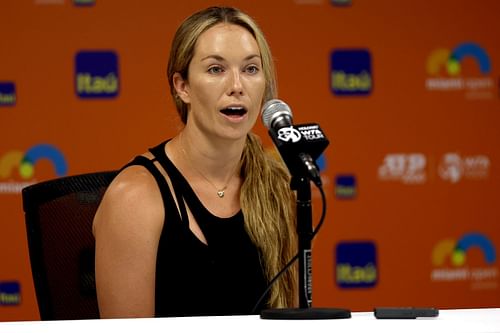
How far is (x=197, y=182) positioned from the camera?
2414 millimetres

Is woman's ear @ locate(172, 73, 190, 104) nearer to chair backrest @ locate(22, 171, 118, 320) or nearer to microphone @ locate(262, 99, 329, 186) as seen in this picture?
chair backrest @ locate(22, 171, 118, 320)

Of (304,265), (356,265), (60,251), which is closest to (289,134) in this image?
(304,265)

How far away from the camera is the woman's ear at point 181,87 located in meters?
2.42

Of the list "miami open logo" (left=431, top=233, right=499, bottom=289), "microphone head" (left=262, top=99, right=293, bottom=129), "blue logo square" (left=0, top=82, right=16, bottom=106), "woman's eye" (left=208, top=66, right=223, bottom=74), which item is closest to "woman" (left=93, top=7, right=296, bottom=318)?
"woman's eye" (left=208, top=66, right=223, bottom=74)

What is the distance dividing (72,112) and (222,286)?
1882mm

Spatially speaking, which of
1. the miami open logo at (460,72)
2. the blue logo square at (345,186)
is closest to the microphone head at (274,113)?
the blue logo square at (345,186)

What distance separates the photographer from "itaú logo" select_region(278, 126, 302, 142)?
1628 millimetres

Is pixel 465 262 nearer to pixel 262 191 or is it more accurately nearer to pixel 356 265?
pixel 356 265

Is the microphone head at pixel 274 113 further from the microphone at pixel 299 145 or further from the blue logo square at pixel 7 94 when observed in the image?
the blue logo square at pixel 7 94

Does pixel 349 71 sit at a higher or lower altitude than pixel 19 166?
higher

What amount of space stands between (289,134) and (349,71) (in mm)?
2564

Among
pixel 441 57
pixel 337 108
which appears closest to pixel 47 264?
pixel 337 108

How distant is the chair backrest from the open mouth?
44cm

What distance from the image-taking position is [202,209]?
2.35 m
